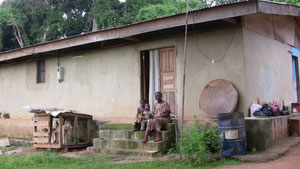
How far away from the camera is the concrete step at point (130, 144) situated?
7.19m

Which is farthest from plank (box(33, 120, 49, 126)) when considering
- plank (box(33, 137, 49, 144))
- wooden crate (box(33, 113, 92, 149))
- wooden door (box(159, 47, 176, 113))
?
wooden door (box(159, 47, 176, 113))

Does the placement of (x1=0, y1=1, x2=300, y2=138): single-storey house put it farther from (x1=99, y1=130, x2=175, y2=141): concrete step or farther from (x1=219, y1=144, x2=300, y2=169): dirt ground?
(x1=219, y1=144, x2=300, y2=169): dirt ground

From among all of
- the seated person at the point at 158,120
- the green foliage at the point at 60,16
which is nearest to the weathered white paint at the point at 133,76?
the seated person at the point at 158,120

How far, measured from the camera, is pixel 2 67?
1341cm

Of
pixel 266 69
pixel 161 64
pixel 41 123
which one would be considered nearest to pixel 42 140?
pixel 41 123

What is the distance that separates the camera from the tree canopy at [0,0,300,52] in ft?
79.8

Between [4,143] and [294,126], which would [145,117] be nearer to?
[294,126]

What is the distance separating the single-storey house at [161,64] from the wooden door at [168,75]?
1.2 inches

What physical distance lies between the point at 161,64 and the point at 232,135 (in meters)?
3.60

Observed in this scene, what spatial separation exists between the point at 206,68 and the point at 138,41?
2.49 meters

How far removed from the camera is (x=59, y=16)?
86.5ft

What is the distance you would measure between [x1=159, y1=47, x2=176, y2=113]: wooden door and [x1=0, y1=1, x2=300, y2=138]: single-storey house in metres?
0.03

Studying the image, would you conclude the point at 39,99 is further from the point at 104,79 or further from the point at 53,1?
the point at 53,1

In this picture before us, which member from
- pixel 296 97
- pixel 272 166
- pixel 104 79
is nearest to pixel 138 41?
pixel 104 79
